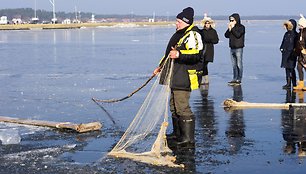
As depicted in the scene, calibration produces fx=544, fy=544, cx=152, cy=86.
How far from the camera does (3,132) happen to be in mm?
8492

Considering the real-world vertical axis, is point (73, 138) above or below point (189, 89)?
below

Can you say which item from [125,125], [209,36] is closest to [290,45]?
[209,36]

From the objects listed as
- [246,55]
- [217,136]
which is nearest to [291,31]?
[217,136]

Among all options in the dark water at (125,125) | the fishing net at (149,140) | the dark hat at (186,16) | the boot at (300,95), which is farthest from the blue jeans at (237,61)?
the dark hat at (186,16)

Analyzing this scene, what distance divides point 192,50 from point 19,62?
55.4 feet

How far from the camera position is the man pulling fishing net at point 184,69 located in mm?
7457

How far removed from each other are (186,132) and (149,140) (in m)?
0.64

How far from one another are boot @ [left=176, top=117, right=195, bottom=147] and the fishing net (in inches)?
10.4

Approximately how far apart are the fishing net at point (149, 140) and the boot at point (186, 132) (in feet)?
0.87

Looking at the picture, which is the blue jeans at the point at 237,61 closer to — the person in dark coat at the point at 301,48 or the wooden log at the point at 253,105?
the person in dark coat at the point at 301,48

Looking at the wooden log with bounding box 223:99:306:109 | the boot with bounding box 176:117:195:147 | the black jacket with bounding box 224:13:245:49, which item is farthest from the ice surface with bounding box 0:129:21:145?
the black jacket with bounding box 224:13:245:49

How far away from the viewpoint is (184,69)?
7.60 meters

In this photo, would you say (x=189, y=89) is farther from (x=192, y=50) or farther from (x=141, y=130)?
(x=141, y=130)

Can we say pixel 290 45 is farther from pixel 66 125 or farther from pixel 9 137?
pixel 9 137
